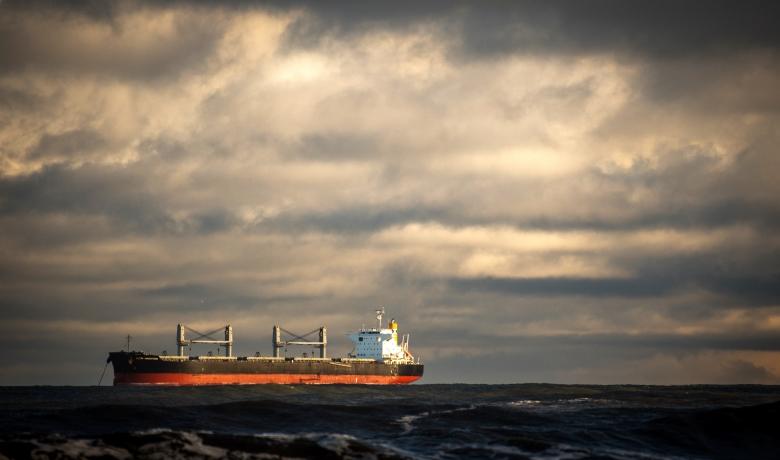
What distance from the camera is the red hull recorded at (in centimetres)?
10369

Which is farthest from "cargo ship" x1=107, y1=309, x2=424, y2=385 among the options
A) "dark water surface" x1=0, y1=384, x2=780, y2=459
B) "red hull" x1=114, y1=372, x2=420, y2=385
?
"dark water surface" x1=0, y1=384, x2=780, y2=459

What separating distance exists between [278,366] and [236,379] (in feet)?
20.4

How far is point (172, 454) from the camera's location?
84.2 feet

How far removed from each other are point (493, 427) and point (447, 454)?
27.2 feet

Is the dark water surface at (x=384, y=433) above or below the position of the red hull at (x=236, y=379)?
below

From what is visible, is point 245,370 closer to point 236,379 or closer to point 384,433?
point 236,379

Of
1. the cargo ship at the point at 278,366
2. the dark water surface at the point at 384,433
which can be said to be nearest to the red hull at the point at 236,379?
the cargo ship at the point at 278,366

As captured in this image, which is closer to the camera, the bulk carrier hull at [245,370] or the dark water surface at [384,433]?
the dark water surface at [384,433]

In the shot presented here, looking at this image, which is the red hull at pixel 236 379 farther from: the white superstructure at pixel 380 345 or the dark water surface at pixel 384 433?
the dark water surface at pixel 384 433

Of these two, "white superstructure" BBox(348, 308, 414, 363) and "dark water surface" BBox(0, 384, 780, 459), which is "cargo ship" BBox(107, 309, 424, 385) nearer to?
"white superstructure" BBox(348, 308, 414, 363)

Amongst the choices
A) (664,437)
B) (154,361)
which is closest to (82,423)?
(664,437)

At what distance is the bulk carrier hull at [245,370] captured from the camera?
104 metres

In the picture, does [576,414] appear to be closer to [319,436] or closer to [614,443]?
[614,443]

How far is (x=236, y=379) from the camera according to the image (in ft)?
360
